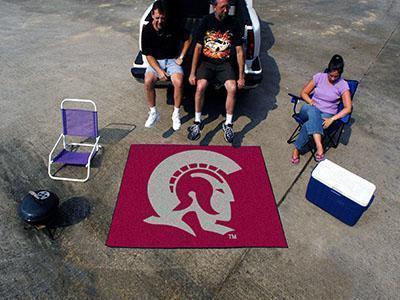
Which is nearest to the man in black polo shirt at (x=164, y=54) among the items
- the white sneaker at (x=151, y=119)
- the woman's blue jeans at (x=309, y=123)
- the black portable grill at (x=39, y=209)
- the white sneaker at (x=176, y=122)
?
the white sneaker at (x=176, y=122)

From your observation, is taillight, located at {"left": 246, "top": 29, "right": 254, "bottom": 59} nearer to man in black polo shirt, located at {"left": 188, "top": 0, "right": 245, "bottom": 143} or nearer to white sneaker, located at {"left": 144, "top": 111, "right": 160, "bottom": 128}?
man in black polo shirt, located at {"left": 188, "top": 0, "right": 245, "bottom": 143}

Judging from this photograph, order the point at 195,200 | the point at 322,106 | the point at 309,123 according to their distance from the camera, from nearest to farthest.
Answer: the point at 195,200 → the point at 309,123 → the point at 322,106

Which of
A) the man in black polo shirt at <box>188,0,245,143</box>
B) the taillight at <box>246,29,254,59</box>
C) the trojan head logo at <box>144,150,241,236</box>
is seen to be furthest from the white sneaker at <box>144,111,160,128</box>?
the taillight at <box>246,29,254,59</box>

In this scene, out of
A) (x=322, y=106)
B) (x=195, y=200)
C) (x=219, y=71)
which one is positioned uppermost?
(x=219, y=71)

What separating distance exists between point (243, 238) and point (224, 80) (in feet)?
7.29

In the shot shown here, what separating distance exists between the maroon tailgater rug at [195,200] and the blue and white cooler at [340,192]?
0.55 metres

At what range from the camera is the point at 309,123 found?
4.23 meters

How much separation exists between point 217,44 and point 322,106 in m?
1.66

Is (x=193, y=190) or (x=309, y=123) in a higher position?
(x=309, y=123)

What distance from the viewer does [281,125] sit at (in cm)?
511

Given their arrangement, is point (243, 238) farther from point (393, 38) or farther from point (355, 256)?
point (393, 38)

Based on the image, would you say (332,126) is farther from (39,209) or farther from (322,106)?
(39,209)

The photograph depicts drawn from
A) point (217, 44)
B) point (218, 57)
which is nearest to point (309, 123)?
point (218, 57)

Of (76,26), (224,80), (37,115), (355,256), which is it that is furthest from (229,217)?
(76,26)
